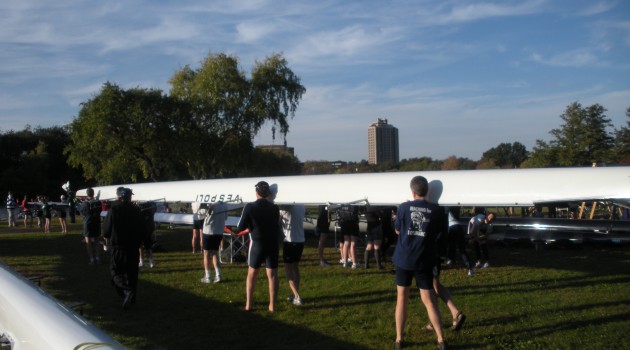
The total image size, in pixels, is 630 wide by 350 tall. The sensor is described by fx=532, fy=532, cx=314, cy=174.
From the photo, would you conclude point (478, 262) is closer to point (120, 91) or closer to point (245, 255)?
point (245, 255)

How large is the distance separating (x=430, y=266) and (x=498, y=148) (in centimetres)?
4726

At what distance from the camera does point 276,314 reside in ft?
21.3

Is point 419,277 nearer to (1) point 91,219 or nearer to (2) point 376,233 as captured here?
(2) point 376,233

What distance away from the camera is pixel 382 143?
9119 centimetres

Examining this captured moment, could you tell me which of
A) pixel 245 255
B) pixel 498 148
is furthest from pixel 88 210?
pixel 498 148

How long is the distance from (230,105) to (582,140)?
1977 cm

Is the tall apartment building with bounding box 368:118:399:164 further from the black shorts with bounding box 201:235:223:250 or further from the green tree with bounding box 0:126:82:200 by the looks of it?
the black shorts with bounding box 201:235:223:250

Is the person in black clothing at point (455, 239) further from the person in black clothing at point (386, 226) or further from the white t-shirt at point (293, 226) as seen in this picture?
the white t-shirt at point (293, 226)

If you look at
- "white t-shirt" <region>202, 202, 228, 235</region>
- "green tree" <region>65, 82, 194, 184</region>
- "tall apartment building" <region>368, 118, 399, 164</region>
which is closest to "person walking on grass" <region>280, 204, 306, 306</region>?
"white t-shirt" <region>202, 202, 228, 235</region>

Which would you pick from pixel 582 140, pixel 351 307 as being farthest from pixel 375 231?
pixel 582 140

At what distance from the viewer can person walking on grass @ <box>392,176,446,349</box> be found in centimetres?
491

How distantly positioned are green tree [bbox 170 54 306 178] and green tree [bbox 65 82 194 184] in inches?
57.6

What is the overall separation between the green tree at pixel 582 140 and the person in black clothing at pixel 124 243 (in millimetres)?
21465

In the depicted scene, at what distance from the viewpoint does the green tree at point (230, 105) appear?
107 ft
